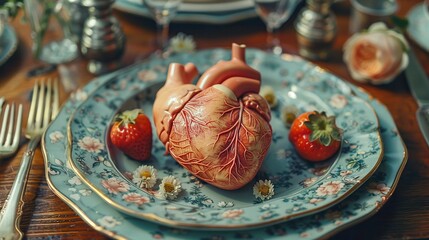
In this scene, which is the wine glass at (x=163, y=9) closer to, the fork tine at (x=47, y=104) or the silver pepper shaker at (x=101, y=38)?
the silver pepper shaker at (x=101, y=38)

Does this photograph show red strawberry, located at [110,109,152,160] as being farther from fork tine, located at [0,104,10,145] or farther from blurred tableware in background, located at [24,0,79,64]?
blurred tableware in background, located at [24,0,79,64]

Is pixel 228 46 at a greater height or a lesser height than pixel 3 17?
lesser

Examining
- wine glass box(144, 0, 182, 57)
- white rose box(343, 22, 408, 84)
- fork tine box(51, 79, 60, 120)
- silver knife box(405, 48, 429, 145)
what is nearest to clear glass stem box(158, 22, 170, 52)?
wine glass box(144, 0, 182, 57)

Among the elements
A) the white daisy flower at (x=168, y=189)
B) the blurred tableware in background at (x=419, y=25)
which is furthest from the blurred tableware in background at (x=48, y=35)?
the blurred tableware in background at (x=419, y=25)

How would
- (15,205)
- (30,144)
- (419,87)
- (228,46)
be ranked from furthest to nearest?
(228,46) < (419,87) < (30,144) < (15,205)

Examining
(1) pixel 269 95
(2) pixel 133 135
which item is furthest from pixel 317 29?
(2) pixel 133 135

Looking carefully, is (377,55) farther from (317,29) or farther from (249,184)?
(249,184)
